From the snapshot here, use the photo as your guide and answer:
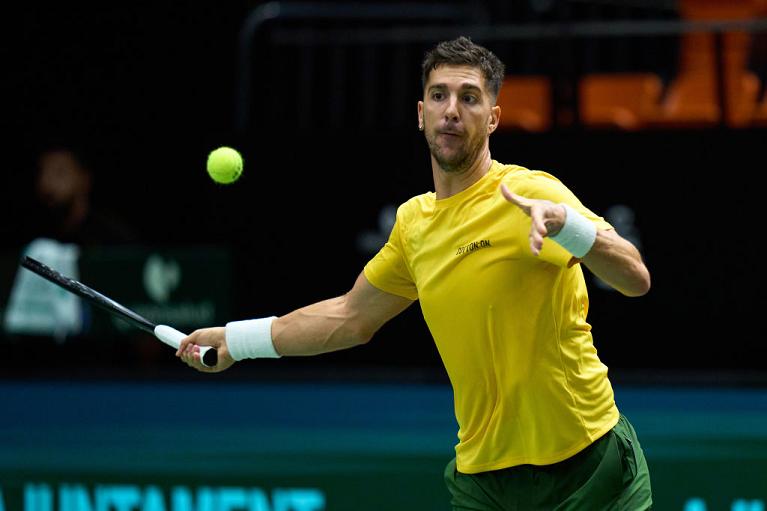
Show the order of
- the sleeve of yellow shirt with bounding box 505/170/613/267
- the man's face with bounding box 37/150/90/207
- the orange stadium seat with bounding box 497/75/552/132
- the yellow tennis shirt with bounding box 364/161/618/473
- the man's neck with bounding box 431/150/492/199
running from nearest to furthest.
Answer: the sleeve of yellow shirt with bounding box 505/170/613/267
the yellow tennis shirt with bounding box 364/161/618/473
the man's neck with bounding box 431/150/492/199
the orange stadium seat with bounding box 497/75/552/132
the man's face with bounding box 37/150/90/207

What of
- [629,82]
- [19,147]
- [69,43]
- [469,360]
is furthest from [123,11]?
[469,360]

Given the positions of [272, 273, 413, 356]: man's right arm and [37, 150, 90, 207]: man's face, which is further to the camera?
[37, 150, 90, 207]: man's face

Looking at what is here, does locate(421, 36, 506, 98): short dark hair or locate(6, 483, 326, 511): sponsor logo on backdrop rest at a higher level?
locate(421, 36, 506, 98): short dark hair

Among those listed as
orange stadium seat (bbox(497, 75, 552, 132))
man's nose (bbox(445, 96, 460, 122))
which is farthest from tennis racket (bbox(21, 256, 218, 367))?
orange stadium seat (bbox(497, 75, 552, 132))

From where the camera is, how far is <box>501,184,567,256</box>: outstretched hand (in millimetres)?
3297

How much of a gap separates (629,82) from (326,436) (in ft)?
9.28

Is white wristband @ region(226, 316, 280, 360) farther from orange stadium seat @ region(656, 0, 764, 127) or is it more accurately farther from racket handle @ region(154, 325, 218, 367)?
orange stadium seat @ region(656, 0, 764, 127)

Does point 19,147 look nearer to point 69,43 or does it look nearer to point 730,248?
point 69,43

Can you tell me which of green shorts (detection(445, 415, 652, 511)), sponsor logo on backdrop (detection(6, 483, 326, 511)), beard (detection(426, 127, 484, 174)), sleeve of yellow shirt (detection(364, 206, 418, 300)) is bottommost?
sponsor logo on backdrop (detection(6, 483, 326, 511))

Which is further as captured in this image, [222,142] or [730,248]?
[222,142]

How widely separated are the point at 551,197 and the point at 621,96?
13.5 feet

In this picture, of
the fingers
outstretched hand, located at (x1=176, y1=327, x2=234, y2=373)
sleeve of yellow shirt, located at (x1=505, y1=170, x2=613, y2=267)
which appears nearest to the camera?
the fingers

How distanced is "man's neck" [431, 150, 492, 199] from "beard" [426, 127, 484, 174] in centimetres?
2

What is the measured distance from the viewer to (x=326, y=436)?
6129 mm
